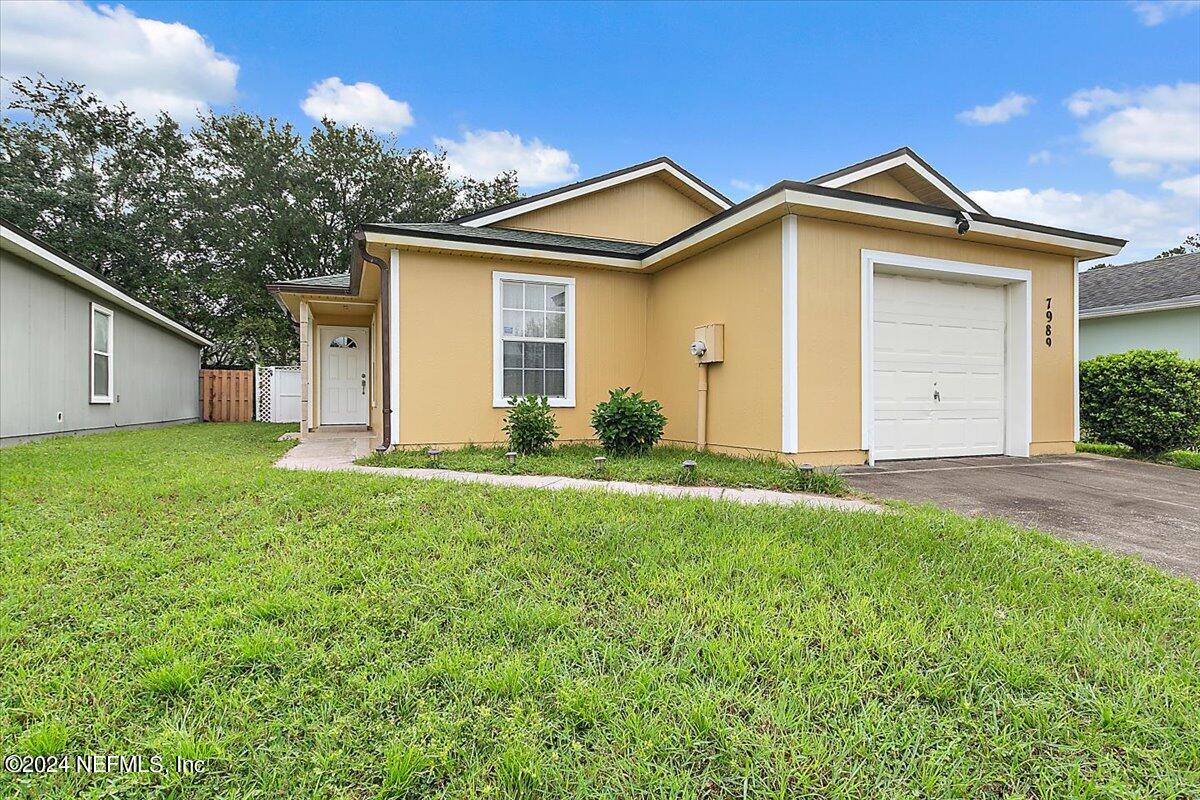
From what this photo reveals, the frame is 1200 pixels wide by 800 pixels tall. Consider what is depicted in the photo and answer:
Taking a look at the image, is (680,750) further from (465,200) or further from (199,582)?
(465,200)

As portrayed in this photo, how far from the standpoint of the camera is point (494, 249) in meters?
6.93

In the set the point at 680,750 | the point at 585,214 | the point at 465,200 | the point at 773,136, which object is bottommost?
the point at 680,750

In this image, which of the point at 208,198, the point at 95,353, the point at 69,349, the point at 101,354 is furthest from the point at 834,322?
the point at 208,198

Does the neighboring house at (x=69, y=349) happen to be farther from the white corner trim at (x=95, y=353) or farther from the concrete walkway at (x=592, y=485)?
the concrete walkway at (x=592, y=485)

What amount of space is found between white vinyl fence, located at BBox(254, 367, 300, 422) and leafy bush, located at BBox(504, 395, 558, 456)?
11687mm

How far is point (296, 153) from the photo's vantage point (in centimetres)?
2109

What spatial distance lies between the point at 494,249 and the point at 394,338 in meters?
1.66

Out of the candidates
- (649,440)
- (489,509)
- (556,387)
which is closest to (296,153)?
(556,387)

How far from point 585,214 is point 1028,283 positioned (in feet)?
20.9

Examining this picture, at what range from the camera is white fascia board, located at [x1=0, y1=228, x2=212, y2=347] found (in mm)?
7234

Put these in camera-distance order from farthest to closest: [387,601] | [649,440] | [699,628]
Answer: [649,440] → [387,601] → [699,628]

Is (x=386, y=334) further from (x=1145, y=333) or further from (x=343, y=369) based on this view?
(x=1145, y=333)

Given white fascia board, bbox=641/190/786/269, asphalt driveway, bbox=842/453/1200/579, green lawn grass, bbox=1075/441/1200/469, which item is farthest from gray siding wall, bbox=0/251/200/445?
green lawn grass, bbox=1075/441/1200/469

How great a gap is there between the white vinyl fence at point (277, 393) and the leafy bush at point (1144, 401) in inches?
675
